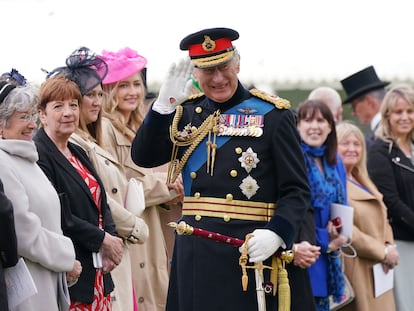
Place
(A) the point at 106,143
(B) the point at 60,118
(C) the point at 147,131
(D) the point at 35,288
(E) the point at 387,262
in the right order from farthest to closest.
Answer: (E) the point at 387,262, (A) the point at 106,143, (B) the point at 60,118, (C) the point at 147,131, (D) the point at 35,288

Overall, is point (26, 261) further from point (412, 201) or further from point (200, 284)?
point (412, 201)

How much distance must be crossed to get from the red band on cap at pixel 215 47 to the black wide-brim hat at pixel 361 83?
212 inches

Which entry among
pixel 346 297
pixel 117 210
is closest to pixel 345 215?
pixel 346 297

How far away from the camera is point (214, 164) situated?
19.1 feet

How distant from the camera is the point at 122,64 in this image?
775cm

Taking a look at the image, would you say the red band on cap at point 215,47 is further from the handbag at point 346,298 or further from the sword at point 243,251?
the handbag at point 346,298

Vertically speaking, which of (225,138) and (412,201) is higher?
(225,138)

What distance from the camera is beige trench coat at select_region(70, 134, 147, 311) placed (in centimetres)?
677

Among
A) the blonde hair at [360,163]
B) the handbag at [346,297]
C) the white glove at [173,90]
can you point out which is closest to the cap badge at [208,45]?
the white glove at [173,90]

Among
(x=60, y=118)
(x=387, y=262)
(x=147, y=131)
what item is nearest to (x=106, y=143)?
(x=60, y=118)

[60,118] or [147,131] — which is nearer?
[147,131]

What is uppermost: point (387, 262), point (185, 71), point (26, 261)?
point (185, 71)

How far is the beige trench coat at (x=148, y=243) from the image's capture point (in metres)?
7.40

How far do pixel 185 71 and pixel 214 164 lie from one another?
52 cm
